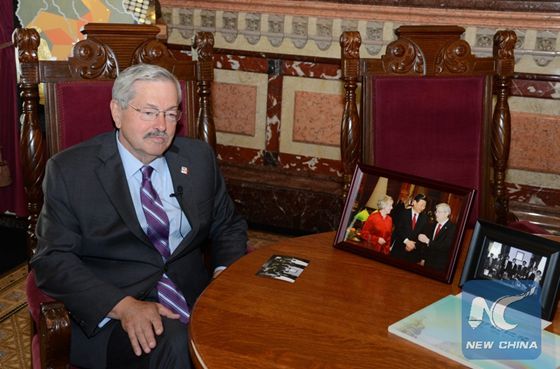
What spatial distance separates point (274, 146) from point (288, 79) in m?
0.42

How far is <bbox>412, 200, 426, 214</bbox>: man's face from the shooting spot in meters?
1.94

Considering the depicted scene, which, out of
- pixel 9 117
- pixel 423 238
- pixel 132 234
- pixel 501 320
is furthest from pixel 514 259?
pixel 9 117

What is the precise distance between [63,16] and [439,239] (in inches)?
120

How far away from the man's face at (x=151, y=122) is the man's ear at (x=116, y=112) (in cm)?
3

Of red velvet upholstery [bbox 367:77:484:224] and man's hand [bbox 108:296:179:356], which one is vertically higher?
red velvet upholstery [bbox 367:77:484:224]

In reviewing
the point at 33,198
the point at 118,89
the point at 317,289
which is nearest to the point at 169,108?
the point at 118,89

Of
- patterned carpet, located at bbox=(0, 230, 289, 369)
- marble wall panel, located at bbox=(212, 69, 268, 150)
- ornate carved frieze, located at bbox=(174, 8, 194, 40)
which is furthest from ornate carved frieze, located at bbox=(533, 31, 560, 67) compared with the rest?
ornate carved frieze, located at bbox=(174, 8, 194, 40)

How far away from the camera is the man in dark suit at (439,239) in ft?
6.25

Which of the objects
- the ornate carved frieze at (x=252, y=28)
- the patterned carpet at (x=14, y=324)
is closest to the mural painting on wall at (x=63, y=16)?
the ornate carved frieze at (x=252, y=28)

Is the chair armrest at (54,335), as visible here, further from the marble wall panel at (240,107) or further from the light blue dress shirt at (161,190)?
the marble wall panel at (240,107)

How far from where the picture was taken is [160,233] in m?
2.21

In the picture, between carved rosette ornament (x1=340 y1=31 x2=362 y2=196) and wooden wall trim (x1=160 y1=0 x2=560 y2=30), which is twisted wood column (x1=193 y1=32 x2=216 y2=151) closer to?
carved rosette ornament (x1=340 y1=31 x2=362 y2=196)

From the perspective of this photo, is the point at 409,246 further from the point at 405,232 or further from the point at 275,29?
the point at 275,29

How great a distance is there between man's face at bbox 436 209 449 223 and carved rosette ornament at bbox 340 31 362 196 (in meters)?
0.78
